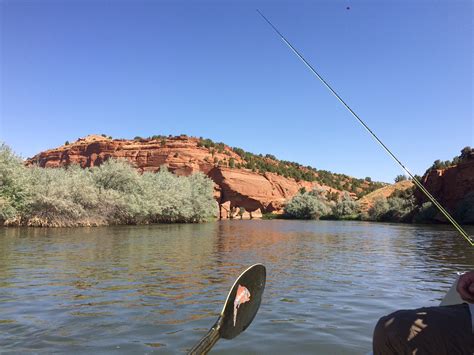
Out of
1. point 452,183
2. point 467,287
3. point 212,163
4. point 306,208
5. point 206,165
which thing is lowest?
point 467,287

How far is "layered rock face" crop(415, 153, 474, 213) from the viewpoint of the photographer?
5919cm

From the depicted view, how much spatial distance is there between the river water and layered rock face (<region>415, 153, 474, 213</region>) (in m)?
46.5

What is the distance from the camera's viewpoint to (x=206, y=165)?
A: 95688 millimetres

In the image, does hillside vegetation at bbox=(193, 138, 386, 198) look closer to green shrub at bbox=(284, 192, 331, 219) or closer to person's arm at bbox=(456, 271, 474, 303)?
green shrub at bbox=(284, 192, 331, 219)

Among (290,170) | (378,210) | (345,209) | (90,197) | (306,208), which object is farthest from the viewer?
(290,170)

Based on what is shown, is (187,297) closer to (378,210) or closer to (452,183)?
(452,183)

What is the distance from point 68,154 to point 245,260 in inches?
4261

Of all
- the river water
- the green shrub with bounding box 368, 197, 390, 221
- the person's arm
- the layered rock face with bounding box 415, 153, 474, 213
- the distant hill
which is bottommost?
the river water

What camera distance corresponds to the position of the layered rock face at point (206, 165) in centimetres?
9238

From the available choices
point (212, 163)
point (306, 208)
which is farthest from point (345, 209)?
point (212, 163)

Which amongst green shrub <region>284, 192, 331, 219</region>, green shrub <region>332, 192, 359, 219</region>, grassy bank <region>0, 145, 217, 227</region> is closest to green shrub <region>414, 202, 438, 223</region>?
green shrub <region>332, 192, 359, 219</region>

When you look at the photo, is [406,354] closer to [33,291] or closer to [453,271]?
[33,291]

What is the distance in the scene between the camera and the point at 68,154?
114 meters

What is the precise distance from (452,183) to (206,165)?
169 feet
